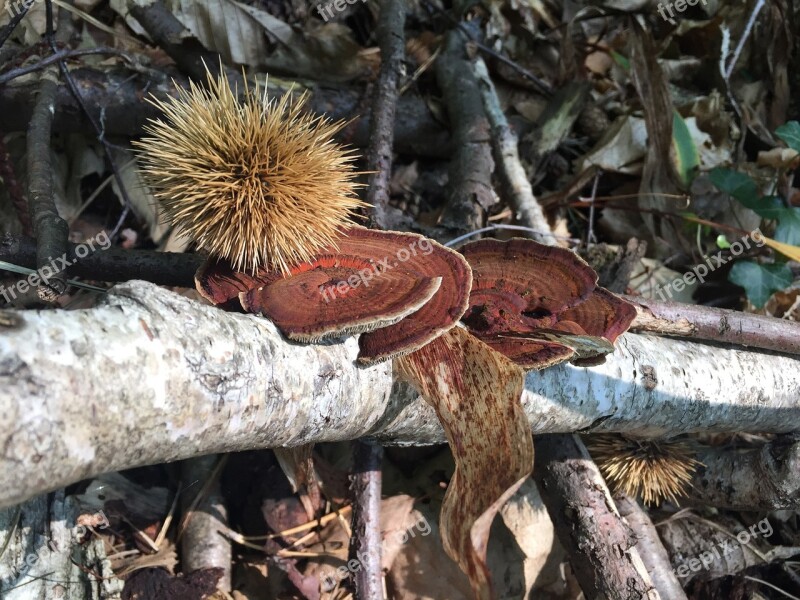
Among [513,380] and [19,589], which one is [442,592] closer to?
[513,380]

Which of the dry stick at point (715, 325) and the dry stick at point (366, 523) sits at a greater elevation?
the dry stick at point (715, 325)

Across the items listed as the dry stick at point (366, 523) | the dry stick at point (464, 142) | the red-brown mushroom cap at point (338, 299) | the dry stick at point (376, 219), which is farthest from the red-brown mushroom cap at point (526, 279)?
the dry stick at point (366, 523)

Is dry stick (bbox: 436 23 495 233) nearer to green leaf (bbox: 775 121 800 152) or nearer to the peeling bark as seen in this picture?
green leaf (bbox: 775 121 800 152)

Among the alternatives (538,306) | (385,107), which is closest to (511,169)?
(385,107)

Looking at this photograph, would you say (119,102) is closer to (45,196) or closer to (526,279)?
(45,196)

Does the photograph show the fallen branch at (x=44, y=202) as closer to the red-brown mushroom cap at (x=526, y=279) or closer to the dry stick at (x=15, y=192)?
the dry stick at (x=15, y=192)

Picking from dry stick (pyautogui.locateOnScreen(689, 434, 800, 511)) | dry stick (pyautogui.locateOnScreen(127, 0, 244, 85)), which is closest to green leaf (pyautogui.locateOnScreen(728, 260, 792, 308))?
dry stick (pyautogui.locateOnScreen(689, 434, 800, 511))
